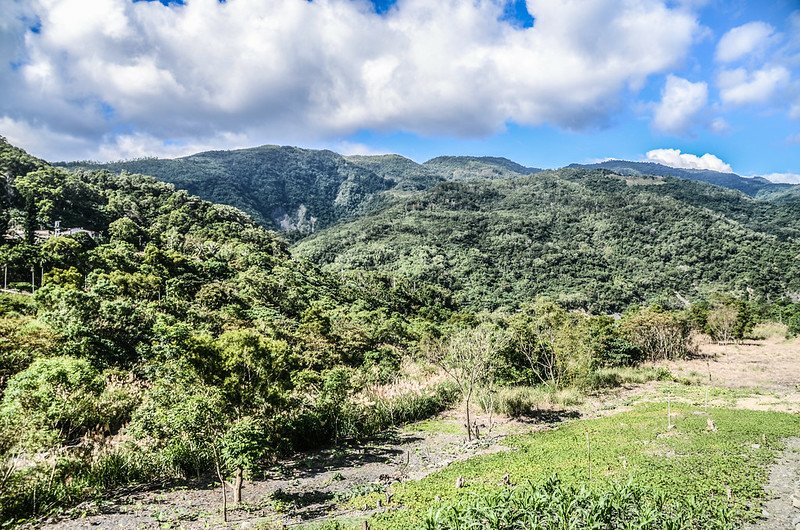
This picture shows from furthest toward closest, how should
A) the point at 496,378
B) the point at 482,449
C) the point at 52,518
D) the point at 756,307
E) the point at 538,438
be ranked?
the point at 756,307, the point at 496,378, the point at 538,438, the point at 482,449, the point at 52,518

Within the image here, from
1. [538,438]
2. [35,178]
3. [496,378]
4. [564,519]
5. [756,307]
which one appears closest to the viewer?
[564,519]

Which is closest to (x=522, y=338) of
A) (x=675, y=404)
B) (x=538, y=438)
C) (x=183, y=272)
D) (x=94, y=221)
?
(x=675, y=404)

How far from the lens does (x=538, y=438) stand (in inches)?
1053

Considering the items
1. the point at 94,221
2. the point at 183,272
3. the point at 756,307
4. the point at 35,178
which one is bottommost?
the point at 756,307

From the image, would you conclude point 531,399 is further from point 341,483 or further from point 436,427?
point 341,483

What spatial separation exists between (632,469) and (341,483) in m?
13.0

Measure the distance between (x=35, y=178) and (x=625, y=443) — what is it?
11967cm

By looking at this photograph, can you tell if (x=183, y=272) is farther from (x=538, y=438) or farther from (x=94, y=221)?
(x=538, y=438)

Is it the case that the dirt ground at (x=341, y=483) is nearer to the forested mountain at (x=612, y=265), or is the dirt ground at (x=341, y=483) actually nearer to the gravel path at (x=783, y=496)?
the gravel path at (x=783, y=496)

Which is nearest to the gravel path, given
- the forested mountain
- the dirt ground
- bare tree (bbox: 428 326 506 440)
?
the dirt ground

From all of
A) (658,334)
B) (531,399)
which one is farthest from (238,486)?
(658,334)

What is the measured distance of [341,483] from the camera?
19.8 m

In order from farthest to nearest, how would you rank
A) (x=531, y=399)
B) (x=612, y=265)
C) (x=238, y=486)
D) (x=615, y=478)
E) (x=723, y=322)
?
(x=612, y=265) < (x=723, y=322) < (x=531, y=399) < (x=615, y=478) < (x=238, y=486)

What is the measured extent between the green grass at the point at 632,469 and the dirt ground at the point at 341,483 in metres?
1.15
